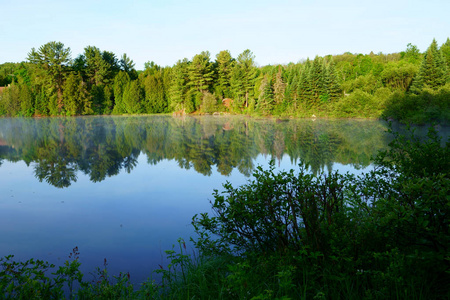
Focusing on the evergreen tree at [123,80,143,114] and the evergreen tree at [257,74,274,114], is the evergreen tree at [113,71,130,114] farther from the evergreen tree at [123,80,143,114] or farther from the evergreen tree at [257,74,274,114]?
the evergreen tree at [257,74,274,114]

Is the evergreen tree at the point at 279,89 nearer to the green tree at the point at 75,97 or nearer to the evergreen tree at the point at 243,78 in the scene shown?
the evergreen tree at the point at 243,78

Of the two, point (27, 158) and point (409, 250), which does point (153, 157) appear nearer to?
point (27, 158)

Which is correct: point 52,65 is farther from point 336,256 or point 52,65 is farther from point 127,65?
point 336,256

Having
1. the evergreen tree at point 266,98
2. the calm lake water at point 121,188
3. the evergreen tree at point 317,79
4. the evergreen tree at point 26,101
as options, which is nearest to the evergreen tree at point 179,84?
the evergreen tree at point 266,98

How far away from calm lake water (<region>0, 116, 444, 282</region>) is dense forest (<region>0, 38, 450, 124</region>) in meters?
22.1

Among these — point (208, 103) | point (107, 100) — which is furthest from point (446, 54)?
point (107, 100)

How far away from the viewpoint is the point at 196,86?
47.6 meters

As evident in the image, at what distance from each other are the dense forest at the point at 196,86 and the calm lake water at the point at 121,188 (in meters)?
22.1

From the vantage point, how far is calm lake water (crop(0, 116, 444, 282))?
463cm

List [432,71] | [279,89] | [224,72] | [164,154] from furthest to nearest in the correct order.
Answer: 1. [224,72]
2. [279,89]
3. [432,71]
4. [164,154]

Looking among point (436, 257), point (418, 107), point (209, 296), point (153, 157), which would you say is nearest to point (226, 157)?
point (153, 157)

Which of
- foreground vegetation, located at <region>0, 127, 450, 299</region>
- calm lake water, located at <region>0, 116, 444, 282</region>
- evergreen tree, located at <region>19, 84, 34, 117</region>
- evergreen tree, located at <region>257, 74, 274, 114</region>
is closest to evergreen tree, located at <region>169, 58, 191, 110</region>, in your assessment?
evergreen tree, located at <region>257, 74, 274, 114</region>

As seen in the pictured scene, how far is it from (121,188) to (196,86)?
40906 millimetres

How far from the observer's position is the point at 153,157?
12.6 m
